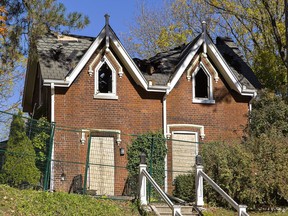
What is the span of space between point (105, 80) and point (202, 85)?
4143 mm

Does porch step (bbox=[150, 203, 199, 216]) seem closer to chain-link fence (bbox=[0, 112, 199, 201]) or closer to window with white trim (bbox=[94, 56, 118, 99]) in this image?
chain-link fence (bbox=[0, 112, 199, 201])

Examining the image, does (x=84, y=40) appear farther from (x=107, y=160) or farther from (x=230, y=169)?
(x=230, y=169)

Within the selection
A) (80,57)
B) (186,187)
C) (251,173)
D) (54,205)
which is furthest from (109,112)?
(54,205)

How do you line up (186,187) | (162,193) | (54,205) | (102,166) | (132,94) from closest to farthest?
(54,205) < (162,193) < (186,187) < (102,166) < (132,94)

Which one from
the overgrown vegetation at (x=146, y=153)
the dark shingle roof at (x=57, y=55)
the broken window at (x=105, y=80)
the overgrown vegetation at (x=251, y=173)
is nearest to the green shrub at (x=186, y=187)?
the overgrown vegetation at (x=251, y=173)

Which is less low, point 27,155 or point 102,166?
point 27,155

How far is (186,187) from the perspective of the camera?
59.3 feet

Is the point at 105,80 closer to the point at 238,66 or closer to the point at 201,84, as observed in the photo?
the point at 201,84

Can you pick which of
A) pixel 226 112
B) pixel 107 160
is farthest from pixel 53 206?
pixel 226 112

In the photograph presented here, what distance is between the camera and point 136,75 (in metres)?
21.7

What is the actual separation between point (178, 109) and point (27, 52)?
6396 millimetres

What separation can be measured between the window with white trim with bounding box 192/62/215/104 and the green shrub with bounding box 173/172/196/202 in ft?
17.6

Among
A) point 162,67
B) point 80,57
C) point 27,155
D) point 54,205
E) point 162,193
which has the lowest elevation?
point 54,205

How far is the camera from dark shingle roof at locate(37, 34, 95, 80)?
21.1 m
